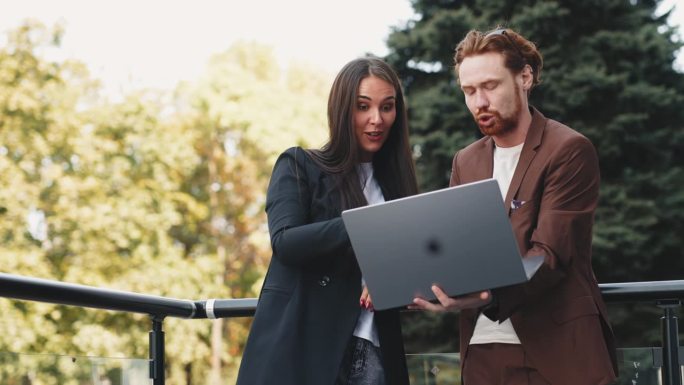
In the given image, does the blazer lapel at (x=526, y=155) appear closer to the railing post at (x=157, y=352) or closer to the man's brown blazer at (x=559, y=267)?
the man's brown blazer at (x=559, y=267)

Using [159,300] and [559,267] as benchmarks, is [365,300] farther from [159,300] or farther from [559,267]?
[159,300]

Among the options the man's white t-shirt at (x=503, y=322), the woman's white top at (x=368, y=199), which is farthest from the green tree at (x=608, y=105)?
the man's white t-shirt at (x=503, y=322)

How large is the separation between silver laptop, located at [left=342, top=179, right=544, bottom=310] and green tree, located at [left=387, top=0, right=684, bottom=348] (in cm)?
956

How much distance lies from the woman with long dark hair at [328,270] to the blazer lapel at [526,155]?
0.40m

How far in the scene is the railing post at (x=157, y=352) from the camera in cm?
279

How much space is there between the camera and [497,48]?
2236 mm

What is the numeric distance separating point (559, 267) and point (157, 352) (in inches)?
54.7

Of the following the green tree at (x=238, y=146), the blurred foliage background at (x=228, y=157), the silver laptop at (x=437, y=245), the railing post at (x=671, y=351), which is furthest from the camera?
the green tree at (x=238, y=146)

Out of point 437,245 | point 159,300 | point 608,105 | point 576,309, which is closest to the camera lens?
point 437,245

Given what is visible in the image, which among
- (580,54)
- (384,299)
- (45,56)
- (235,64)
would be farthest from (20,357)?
(235,64)

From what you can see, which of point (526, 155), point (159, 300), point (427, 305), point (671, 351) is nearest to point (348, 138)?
point (526, 155)

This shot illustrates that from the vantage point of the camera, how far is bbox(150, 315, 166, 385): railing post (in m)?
2.79

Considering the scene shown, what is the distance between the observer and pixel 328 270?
7.53 ft

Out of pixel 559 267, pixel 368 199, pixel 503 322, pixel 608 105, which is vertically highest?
pixel 608 105
